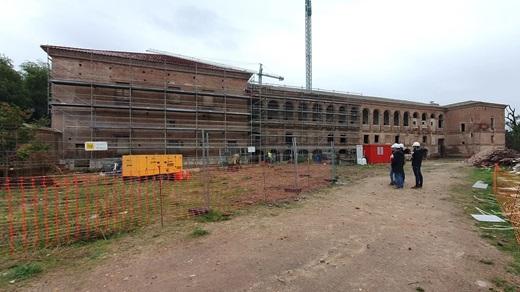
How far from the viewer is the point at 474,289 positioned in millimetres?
2949

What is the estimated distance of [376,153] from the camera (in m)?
25.8

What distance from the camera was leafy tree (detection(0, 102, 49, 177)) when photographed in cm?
1266

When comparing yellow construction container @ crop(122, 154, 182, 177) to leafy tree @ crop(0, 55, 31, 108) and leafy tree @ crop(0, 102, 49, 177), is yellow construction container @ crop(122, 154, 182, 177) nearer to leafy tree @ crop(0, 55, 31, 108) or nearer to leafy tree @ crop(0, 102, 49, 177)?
leafy tree @ crop(0, 102, 49, 177)

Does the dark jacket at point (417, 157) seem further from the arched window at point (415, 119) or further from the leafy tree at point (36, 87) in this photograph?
the leafy tree at point (36, 87)

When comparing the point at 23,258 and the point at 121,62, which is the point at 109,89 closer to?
the point at 121,62

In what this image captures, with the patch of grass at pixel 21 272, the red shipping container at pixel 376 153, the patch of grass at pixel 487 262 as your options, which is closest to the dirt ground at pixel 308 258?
the patch of grass at pixel 487 262

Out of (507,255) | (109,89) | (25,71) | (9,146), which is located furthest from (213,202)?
(25,71)

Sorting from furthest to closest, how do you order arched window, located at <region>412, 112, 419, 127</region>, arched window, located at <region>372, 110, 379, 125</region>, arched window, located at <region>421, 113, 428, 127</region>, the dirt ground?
arched window, located at <region>421, 113, 428, 127</region> → arched window, located at <region>412, 112, 419, 127</region> → arched window, located at <region>372, 110, 379, 125</region> → the dirt ground

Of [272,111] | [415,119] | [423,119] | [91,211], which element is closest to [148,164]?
[91,211]

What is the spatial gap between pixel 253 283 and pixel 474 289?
8.77ft

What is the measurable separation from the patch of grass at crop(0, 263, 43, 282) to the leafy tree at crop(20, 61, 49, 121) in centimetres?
3375

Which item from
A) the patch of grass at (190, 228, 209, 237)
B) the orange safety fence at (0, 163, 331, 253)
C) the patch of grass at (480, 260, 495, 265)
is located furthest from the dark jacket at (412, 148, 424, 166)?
the patch of grass at (190, 228, 209, 237)

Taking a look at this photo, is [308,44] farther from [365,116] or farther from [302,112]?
[302,112]

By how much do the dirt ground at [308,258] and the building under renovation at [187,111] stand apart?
322 inches
